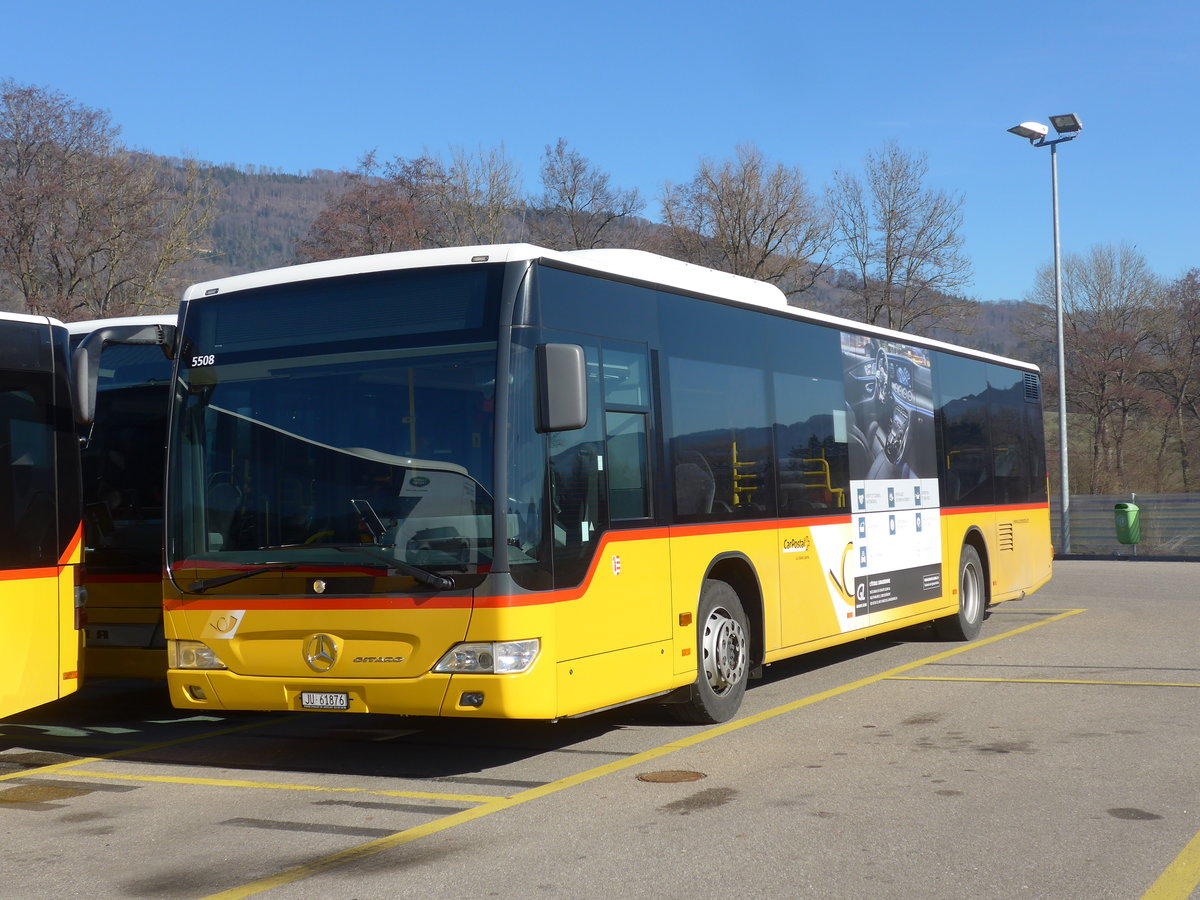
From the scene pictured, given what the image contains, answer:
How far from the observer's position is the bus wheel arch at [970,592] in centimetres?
1462

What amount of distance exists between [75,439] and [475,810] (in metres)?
3.87

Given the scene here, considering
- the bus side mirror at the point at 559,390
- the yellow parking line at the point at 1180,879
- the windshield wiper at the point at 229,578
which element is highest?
the bus side mirror at the point at 559,390

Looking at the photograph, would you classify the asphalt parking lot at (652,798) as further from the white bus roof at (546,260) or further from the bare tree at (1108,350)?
the bare tree at (1108,350)

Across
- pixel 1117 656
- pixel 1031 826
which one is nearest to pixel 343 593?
pixel 1031 826

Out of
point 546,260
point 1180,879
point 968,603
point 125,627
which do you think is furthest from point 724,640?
point 968,603

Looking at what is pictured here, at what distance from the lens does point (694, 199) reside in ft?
149

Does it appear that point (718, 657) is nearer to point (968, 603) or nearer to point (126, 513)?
point (126, 513)

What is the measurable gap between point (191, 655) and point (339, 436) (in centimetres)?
177

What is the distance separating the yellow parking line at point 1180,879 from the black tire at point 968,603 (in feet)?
28.9

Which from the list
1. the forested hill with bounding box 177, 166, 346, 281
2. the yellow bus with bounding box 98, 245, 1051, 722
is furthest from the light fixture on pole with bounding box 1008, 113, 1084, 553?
the forested hill with bounding box 177, 166, 346, 281

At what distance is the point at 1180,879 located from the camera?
5398 millimetres

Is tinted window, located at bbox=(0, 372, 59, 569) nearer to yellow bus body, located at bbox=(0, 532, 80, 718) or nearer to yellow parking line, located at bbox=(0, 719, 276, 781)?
yellow bus body, located at bbox=(0, 532, 80, 718)

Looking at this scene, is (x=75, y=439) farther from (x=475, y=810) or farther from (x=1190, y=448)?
(x=1190, y=448)

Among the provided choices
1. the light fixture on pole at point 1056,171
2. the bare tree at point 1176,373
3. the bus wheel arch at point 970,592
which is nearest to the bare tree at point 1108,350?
the bare tree at point 1176,373
